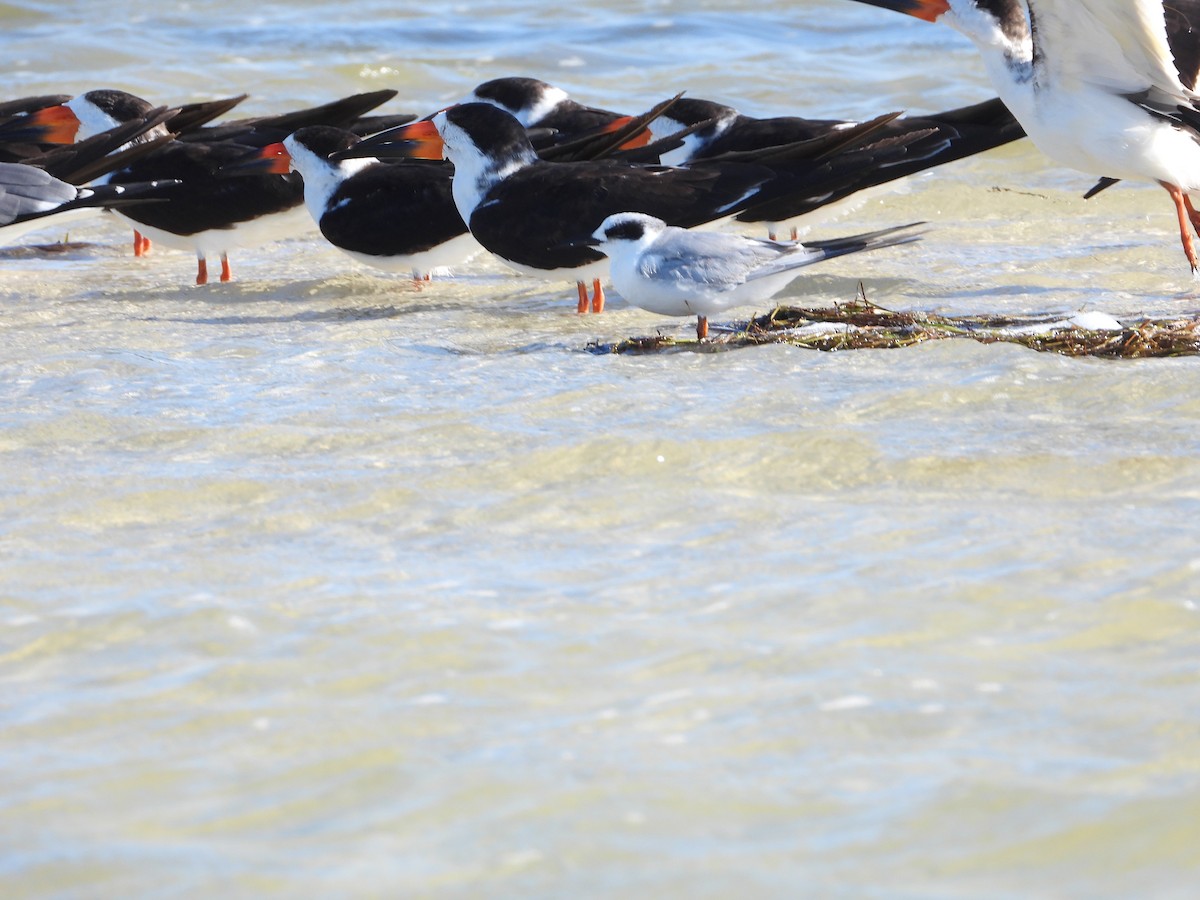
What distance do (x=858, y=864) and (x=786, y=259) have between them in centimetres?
374

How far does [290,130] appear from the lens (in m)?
8.98

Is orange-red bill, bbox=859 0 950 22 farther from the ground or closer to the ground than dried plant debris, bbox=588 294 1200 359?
farther from the ground

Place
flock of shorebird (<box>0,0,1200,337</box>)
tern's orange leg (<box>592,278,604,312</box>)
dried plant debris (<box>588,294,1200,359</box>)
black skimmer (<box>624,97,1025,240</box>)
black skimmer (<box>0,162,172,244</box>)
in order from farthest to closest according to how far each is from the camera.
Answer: black skimmer (<box>0,162,172,244</box>)
black skimmer (<box>624,97,1025,240</box>)
tern's orange leg (<box>592,278,604,312</box>)
flock of shorebird (<box>0,0,1200,337</box>)
dried plant debris (<box>588,294,1200,359</box>)

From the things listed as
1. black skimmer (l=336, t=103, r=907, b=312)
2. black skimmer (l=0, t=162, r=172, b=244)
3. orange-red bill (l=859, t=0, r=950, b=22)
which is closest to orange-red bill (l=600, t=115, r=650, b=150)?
black skimmer (l=336, t=103, r=907, b=312)

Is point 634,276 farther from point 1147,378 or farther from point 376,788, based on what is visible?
point 376,788

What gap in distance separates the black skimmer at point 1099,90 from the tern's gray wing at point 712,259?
166 cm

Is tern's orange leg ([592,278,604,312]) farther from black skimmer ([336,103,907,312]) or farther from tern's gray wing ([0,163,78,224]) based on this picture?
tern's gray wing ([0,163,78,224])

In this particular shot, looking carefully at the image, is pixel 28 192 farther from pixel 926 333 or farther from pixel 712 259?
pixel 926 333

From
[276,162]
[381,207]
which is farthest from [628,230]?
[276,162]

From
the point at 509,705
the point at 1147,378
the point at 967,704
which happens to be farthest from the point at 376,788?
the point at 1147,378

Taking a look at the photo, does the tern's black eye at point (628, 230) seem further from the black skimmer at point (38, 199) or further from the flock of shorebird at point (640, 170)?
the black skimmer at point (38, 199)

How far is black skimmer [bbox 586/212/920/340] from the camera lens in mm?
5969

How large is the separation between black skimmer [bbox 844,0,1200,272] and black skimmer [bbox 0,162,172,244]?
3.61 m

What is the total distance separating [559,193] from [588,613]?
3.88 meters
